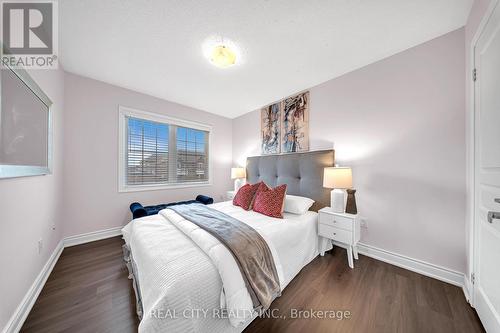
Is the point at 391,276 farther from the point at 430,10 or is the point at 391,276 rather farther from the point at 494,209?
the point at 430,10

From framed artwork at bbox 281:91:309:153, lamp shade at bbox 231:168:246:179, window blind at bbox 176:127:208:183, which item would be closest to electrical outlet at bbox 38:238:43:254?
window blind at bbox 176:127:208:183

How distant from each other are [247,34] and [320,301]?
2584 mm

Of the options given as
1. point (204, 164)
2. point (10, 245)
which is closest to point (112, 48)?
point (10, 245)

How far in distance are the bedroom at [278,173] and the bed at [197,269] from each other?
12 millimetres

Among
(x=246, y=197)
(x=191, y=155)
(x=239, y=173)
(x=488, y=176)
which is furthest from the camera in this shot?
(x=191, y=155)

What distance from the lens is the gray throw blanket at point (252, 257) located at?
1116 millimetres

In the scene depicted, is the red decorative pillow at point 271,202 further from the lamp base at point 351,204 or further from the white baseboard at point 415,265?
the white baseboard at point 415,265

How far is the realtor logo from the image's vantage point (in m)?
1.17

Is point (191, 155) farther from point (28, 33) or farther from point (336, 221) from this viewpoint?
point (336, 221)

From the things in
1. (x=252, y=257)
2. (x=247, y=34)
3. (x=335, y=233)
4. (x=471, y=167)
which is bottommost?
(x=335, y=233)

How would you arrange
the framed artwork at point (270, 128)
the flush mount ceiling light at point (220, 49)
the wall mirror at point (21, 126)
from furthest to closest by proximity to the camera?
the framed artwork at point (270, 128), the flush mount ceiling light at point (220, 49), the wall mirror at point (21, 126)

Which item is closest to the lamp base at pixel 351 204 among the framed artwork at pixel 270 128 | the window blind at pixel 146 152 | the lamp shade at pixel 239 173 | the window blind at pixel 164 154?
the framed artwork at pixel 270 128

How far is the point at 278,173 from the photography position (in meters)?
2.96

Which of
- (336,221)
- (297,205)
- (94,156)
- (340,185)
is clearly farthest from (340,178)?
(94,156)
